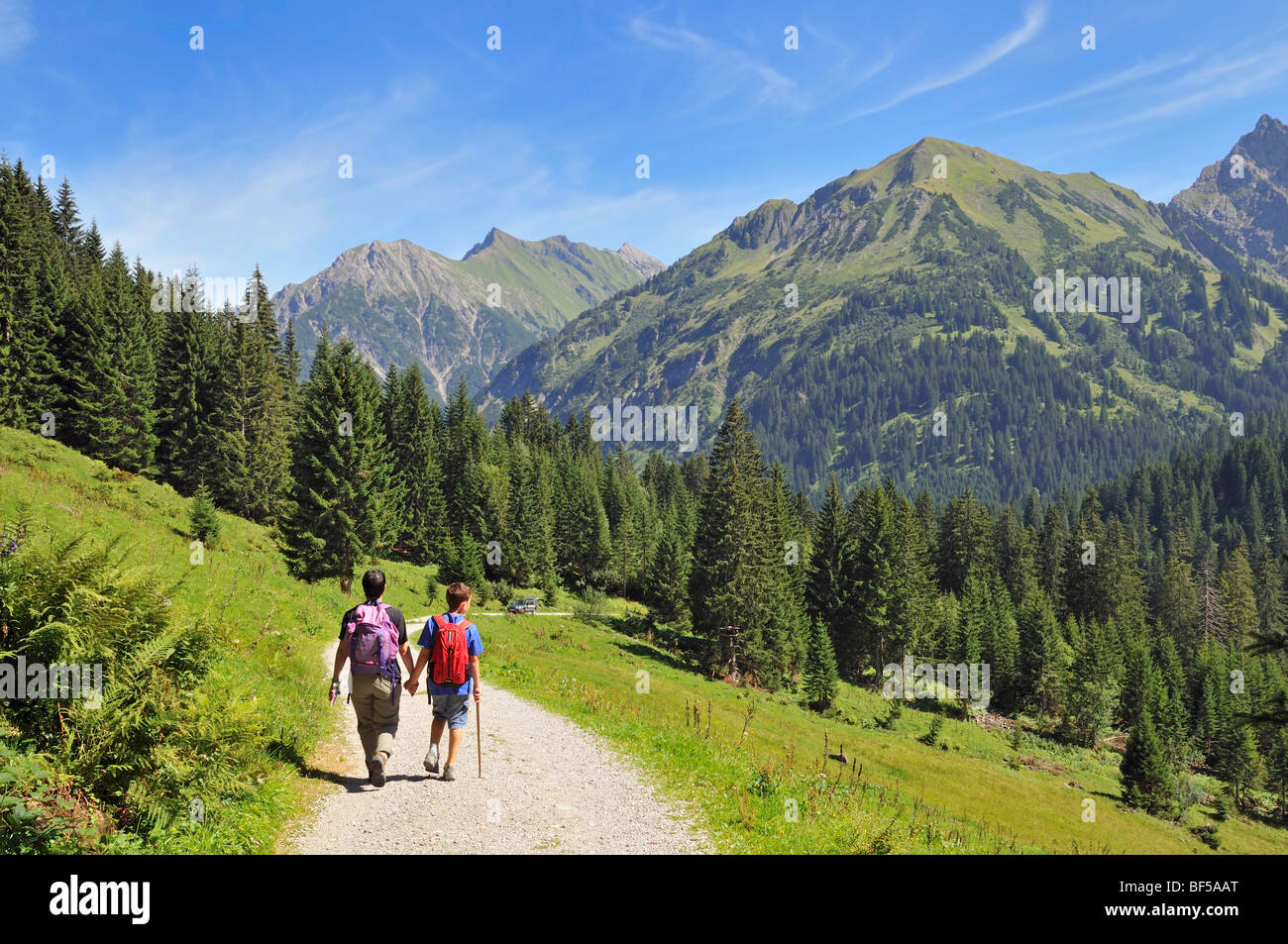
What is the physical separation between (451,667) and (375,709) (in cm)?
121

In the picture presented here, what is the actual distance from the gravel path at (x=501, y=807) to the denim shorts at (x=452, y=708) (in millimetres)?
931

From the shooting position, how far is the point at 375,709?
10211 mm

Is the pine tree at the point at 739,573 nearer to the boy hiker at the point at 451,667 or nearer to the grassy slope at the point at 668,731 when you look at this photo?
the grassy slope at the point at 668,731

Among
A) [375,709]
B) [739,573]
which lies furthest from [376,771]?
[739,573]

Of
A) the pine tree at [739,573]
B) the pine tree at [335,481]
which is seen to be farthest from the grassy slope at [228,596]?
the pine tree at [739,573]

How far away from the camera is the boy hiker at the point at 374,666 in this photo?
393 inches

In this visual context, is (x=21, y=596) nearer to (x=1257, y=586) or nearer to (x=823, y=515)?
(x=823, y=515)

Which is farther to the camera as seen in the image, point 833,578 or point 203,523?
point 833,578

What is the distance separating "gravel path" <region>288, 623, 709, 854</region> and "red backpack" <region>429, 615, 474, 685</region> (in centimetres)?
159

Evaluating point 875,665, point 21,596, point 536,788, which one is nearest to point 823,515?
point 875,665

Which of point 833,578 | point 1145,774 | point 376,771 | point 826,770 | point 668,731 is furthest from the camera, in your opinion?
point 833,578

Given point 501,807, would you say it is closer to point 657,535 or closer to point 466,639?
point 466,639

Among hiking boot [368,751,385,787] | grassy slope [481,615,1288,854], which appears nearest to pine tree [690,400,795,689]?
grassy slope [481,615,1288,854]
